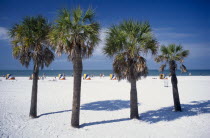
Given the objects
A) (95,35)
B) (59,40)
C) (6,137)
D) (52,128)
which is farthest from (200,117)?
(6,137)

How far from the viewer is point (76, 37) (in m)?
7.36


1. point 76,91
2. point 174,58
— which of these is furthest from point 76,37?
point 174,58

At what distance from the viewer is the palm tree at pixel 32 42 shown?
29.0 ft

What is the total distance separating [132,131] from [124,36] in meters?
5.16

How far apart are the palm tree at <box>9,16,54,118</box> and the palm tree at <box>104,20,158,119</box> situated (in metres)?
3.87

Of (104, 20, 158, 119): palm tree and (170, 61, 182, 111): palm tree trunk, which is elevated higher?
(104, 20, 158, 119): palm tree

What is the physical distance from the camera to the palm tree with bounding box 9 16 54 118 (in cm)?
885

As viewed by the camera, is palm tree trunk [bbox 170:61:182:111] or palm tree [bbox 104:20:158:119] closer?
palm tree [bbox 104:20:158:119]

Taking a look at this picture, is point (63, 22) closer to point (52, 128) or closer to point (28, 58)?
point (28, 58)

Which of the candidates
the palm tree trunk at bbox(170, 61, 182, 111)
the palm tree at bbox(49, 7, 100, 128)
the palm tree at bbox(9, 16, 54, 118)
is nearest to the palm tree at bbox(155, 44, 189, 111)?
the palm tree trunk at bbox(170, 61, 182, 111)

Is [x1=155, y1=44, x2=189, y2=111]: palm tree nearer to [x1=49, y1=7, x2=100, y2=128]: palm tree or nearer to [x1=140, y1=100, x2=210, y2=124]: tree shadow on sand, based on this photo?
[x1=140, y1=100, x2=210, y2=124]: tree shadow on sand

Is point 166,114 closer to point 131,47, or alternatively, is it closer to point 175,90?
point 175,90

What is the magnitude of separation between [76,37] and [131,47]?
3137 mm

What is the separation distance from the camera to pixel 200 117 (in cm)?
919
